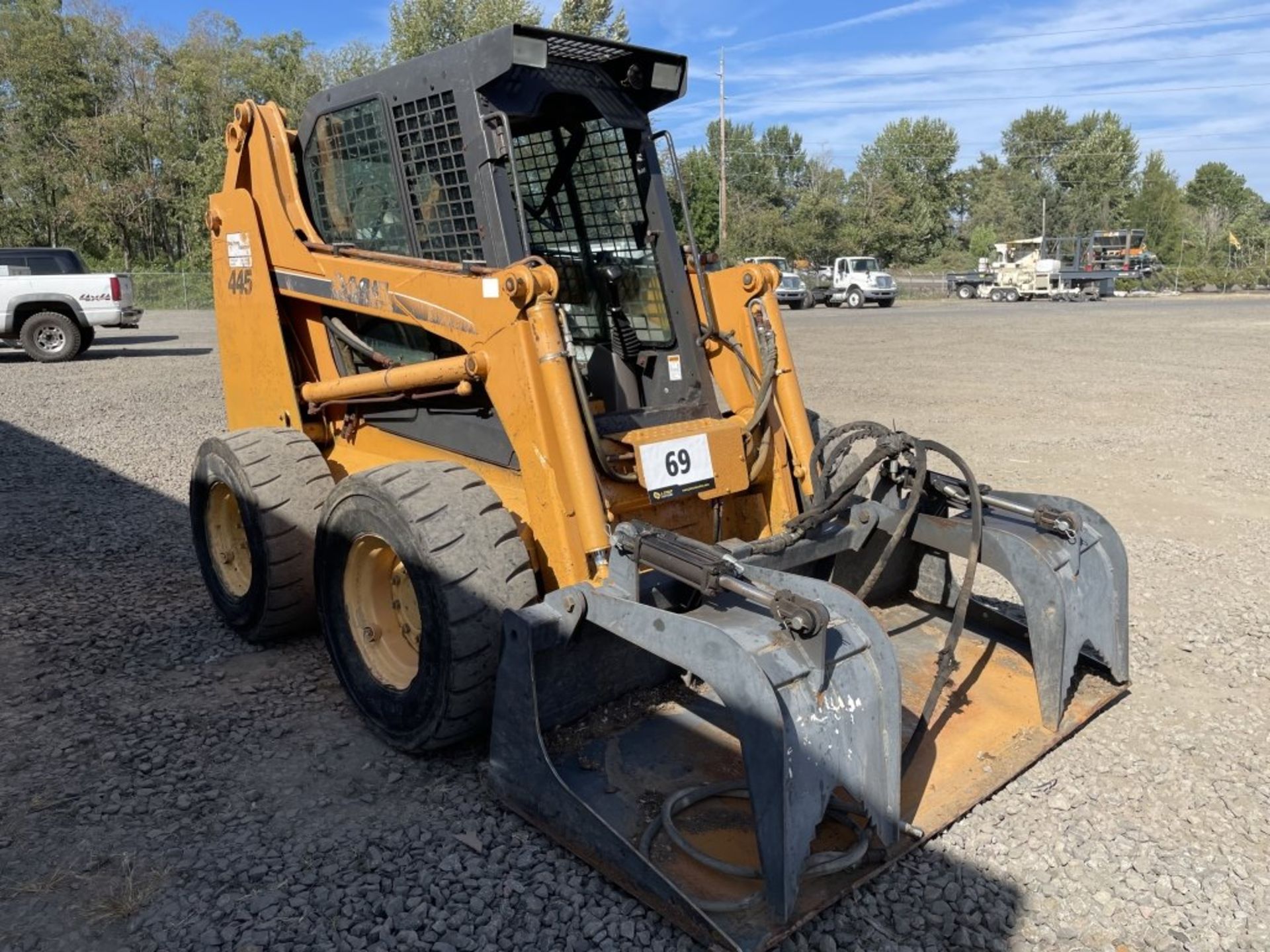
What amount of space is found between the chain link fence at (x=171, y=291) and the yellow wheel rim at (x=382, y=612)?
35.0 meters

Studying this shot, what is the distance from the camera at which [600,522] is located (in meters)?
3.46

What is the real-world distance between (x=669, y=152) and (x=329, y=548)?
2.34 m

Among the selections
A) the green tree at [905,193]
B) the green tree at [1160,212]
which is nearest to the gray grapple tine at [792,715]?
the green tree at [905,193]

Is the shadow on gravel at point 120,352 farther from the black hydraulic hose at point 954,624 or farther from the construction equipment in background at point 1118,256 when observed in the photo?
the construction equipment in background at point 1118,256

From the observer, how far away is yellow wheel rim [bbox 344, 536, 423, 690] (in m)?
3.96

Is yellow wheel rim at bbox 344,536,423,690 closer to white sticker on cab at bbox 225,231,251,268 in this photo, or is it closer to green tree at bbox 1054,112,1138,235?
white sticker on cab at bbox 225,231,251,268

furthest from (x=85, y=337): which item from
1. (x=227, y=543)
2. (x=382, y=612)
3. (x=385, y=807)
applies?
(x=385, y=807)

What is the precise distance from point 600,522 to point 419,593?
70 cm

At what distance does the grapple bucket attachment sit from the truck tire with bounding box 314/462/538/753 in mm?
235

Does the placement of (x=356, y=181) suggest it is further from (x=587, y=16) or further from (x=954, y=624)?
(x=587, y=16)

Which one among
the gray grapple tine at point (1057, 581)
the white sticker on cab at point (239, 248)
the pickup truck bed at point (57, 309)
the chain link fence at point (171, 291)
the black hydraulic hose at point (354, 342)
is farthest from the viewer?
the chain link fence at point (171, 291)

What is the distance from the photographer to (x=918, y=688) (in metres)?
4.01

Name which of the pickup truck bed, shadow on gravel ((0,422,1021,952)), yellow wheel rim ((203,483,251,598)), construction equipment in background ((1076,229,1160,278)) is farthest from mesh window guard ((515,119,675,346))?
construction equipment in background ((1076,229,1160,278))

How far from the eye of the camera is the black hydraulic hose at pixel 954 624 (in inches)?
134
